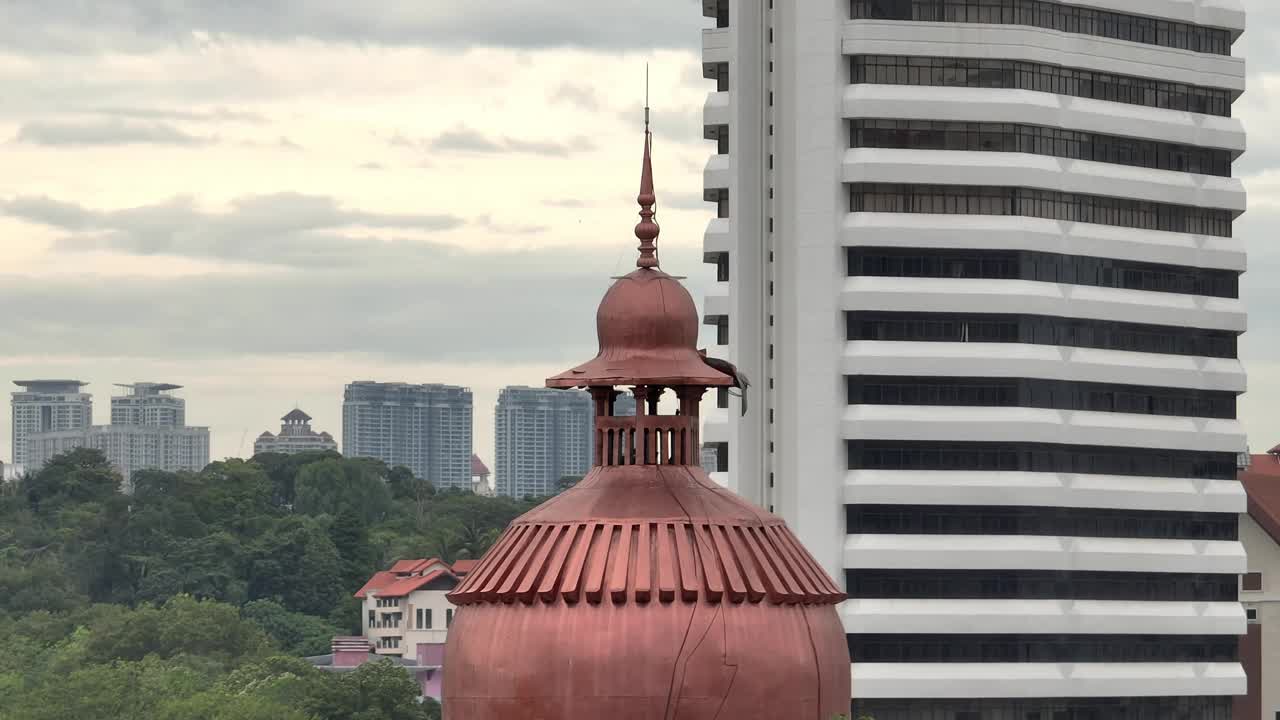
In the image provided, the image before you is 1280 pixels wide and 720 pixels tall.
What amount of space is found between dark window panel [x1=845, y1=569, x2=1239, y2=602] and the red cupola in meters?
109

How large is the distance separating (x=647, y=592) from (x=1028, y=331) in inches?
4602

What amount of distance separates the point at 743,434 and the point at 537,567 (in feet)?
377

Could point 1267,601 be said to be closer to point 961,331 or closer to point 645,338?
point 961,331

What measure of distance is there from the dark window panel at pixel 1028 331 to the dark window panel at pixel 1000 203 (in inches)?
211

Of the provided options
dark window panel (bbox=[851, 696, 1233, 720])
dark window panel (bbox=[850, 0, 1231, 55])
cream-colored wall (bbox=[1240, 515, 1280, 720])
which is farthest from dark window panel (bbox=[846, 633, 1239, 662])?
dark window panel (bbox=[850, 0, 1231, 55])

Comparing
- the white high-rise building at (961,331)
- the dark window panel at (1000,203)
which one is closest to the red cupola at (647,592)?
the white high-rise building at (961,331)

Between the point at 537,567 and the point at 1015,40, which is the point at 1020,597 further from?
the point at 537,567

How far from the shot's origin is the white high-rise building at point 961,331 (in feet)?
490

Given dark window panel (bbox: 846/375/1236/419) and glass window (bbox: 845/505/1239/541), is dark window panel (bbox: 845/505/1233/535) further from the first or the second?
dark window panel (bbox: 846/375/1236/419)

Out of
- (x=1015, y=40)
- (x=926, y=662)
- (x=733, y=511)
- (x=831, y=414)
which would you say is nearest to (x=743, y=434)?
(x=831, y=414)

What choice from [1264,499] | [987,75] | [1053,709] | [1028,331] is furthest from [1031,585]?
[1264,499]

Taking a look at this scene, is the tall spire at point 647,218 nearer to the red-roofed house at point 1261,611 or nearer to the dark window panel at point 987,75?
the dark window panel at point 987,75

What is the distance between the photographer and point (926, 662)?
15138 cm

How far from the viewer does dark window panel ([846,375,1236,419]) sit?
5910 inches
